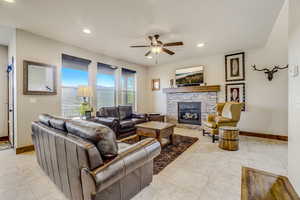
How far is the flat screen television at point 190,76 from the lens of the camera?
513 centimetres

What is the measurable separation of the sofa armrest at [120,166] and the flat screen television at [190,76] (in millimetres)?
4054

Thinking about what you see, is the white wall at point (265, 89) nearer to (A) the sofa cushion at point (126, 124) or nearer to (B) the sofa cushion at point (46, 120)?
(A) the sofa cushion at point (126, 124)

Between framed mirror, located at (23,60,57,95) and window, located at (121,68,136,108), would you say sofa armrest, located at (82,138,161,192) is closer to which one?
framed mirror, located at (23,60,57,95)

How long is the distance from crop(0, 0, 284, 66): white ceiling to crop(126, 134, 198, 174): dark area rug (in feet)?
8.64

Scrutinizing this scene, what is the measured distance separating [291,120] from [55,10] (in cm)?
394

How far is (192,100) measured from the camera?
5312 mm

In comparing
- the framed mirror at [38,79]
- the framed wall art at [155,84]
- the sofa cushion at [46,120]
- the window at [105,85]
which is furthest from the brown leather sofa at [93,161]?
the framed wall art at [155,84]

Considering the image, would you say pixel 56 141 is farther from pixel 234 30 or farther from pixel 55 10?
pixel 234 30

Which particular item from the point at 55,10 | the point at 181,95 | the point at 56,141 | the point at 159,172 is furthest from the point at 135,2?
the point at 181,95

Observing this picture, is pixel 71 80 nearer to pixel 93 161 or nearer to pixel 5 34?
pixel 5 34

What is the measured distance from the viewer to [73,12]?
95.2 inches

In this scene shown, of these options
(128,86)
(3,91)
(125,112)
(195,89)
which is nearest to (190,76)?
(195,89)

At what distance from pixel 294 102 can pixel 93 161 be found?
239cm

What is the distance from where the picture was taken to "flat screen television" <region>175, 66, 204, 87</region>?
5.13m
